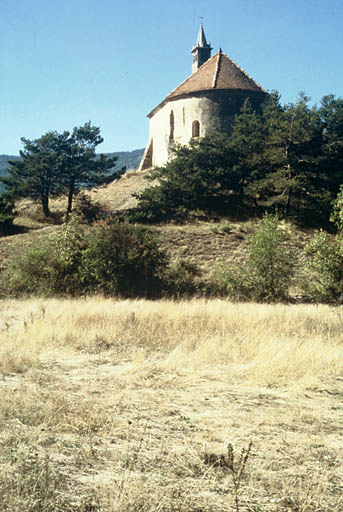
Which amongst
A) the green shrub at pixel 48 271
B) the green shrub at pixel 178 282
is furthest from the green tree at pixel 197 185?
the green shrub at pixel 48 271

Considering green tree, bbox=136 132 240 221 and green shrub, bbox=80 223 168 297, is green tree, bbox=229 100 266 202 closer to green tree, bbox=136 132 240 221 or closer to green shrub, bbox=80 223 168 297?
green tree, bbox=136 132 240 221

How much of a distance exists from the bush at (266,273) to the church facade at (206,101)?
21132 millimetres

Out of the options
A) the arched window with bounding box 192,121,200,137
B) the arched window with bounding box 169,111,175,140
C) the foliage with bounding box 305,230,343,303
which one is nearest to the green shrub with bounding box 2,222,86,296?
the foliage with bounding box 305,230,343,303

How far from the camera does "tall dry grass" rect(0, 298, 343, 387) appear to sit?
6.95 metres

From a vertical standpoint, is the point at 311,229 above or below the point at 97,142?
below

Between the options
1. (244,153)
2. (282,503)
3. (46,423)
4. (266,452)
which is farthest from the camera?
(244,153)

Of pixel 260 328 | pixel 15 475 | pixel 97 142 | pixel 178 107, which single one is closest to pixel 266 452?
pixel 15 475

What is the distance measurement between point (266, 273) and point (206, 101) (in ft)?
80.8

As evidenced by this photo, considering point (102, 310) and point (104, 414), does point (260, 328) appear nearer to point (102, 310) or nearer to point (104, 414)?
point (102, 310)

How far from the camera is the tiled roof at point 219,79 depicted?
38812mm

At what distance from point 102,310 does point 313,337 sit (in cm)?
584

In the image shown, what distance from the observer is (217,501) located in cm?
309

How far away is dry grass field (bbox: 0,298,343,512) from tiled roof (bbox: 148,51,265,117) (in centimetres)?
3378

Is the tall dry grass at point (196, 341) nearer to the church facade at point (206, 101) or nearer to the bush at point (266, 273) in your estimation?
the bush at point (266, 273)
